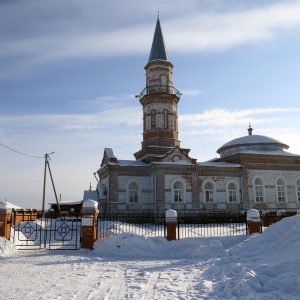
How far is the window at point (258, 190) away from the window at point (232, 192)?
5.98 feet

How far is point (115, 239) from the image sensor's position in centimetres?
1273

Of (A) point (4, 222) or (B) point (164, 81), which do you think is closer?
(A) point (4, 222)

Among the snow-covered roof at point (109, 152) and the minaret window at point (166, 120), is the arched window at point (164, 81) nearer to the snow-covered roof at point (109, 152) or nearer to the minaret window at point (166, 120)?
the minaret window at point (166, 120)

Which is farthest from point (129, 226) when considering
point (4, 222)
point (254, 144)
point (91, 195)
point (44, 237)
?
point (254, 144)

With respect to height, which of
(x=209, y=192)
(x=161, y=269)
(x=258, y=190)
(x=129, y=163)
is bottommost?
(x=161, y=269)

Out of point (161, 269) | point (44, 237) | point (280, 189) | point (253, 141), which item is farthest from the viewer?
point (253, 141)

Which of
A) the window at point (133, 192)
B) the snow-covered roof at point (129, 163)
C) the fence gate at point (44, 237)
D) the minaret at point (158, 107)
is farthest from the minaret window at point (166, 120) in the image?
the fence gate at point (44, 237)

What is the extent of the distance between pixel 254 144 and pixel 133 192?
1214 centimetres

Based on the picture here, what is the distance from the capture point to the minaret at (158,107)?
29.1m

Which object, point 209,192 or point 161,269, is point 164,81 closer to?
point 209,192

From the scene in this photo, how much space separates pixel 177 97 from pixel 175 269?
22.6 metres

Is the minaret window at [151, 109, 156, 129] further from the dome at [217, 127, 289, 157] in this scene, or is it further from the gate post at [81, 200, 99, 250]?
the gate post at [81, 200, 99, 250]

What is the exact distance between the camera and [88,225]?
13.0m

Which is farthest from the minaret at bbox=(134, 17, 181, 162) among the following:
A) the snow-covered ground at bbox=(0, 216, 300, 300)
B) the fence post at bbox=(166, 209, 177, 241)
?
the snow-covered ground at bbox=(0, 216, 300, 300)
